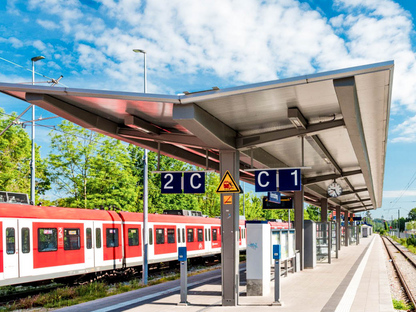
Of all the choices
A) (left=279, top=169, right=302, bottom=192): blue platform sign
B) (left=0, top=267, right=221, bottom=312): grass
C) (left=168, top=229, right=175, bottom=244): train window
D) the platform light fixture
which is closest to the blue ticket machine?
(left=279, top=169, right=302, bottom=192): blue platform sign

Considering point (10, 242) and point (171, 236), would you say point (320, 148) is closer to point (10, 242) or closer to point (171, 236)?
point (10, 242)

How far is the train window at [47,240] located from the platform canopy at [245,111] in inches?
166

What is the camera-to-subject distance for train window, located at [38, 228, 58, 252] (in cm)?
1426

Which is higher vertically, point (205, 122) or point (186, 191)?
point (205, 122)

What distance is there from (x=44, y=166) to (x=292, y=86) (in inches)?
1055

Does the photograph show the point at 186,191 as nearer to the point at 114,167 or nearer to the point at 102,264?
the point at 102,264

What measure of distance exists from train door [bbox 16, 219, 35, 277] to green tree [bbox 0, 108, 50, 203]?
1559 cm

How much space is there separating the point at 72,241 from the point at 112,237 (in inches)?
92.1

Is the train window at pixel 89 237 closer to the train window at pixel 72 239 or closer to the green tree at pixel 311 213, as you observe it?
the train window at pixel 72 239

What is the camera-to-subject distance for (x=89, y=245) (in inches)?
650

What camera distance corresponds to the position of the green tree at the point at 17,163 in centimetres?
2878

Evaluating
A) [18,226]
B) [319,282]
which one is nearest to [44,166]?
[18,226]

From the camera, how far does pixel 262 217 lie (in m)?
67.8

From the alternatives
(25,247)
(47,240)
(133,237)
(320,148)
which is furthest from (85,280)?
(320,148)
